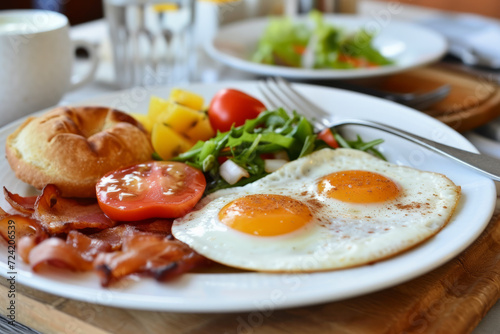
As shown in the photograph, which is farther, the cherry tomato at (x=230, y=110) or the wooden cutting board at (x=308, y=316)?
the cherry tomato at (x=230, y=110)

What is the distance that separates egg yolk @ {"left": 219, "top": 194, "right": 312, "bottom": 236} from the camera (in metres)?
1.54

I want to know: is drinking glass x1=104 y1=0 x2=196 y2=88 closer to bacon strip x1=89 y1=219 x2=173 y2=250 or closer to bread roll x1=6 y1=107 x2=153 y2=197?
bread roll x1=6 y1=107 x2=153 y2=197

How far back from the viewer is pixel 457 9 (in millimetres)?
8141

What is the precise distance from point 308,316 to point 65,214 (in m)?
0.86

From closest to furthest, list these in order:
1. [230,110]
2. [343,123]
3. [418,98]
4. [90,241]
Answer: [90,241] → [343,123] → [230,110] → [418,98]

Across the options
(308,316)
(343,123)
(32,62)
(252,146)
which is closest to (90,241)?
(308,316)

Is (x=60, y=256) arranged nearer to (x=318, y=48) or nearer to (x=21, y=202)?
(x=21, y=202)

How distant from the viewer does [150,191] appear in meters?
1.75

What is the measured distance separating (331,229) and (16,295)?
90cm

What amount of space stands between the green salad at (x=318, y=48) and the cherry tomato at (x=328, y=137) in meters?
1.26

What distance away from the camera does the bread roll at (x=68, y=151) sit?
186 cm

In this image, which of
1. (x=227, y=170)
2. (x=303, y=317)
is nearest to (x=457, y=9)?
(x=227, y=170)

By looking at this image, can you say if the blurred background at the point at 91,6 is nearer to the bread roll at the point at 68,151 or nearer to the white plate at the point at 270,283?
the bread roll at the point at 68,151

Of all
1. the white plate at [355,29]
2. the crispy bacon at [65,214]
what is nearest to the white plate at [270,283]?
the crispy bacon at [65,214]
